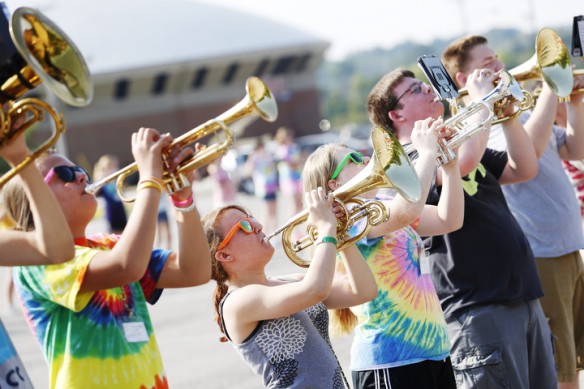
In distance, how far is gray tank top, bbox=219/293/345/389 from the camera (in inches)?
132

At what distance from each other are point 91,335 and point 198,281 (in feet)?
1.47

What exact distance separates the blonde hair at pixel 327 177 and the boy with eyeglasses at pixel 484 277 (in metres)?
0.50

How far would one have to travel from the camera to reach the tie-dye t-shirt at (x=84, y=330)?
10.2 feet

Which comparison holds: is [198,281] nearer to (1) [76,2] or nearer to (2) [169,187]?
(2) [169,187]

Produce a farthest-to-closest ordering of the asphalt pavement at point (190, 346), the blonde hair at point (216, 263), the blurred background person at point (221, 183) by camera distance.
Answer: the blurred background person at point (221, 183)
the asphalt pavement at point (190, 346)
the blonde hair at point (216, 263)

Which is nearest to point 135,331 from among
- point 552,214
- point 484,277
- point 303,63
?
point 484,277

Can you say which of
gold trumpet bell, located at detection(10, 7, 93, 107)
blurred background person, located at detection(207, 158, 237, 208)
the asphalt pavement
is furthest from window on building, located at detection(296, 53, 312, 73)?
gold trumpet bell, located at detection(10, 7, 93, 107)

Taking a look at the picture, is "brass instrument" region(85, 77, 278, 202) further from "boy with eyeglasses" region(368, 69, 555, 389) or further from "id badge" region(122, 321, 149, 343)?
"boy with eyeglasses" region(368, 69, 555, 389)

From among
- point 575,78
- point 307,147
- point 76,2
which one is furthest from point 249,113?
point 76,2

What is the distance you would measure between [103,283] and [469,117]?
1845 mm

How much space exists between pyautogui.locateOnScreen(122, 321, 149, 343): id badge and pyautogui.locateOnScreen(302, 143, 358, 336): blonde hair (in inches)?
37.8

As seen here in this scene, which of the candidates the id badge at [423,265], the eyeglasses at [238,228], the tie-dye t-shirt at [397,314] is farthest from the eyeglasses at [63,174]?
the id badge at [423,265]

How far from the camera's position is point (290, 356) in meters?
3.37

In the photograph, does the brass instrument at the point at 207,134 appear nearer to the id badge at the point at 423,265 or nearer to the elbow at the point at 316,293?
the elbow at the point at 316,293
